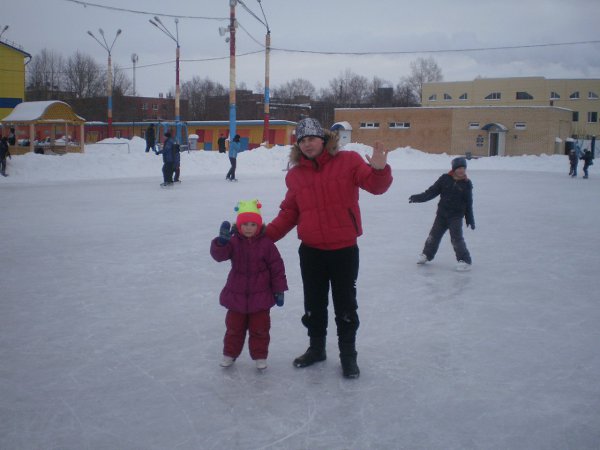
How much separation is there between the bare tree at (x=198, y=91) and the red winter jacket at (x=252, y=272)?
73.4m

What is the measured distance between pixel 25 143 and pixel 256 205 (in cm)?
2944

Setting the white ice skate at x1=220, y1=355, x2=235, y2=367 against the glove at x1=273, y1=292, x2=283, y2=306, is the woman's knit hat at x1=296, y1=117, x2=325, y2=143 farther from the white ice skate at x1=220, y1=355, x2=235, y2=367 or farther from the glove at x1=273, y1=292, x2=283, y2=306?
the white ice skate at x1=220, y1=355, x2=235, y2=367

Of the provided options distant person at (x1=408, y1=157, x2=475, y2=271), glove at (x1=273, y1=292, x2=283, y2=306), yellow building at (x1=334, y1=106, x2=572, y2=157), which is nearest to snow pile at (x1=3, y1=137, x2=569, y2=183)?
yellow building at (x1=334, y1=106, x2=572, y2=157)

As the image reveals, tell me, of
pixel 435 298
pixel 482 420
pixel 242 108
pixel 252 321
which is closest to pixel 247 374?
pixel 252 321

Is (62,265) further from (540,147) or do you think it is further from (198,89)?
(198,89)

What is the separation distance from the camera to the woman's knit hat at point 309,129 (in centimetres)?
322

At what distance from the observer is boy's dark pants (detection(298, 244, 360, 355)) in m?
3.35

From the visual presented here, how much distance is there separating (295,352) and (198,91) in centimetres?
7949

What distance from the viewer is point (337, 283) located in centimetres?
339

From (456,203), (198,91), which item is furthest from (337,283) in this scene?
(198,91)

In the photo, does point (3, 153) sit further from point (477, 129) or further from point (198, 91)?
point (198, 91)

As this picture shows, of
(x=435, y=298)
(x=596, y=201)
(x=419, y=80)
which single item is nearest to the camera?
(x=435, y=298)

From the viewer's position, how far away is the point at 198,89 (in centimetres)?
8000

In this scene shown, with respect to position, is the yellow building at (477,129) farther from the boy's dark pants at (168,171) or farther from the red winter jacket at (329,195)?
the red winter jacket at (329,195)
